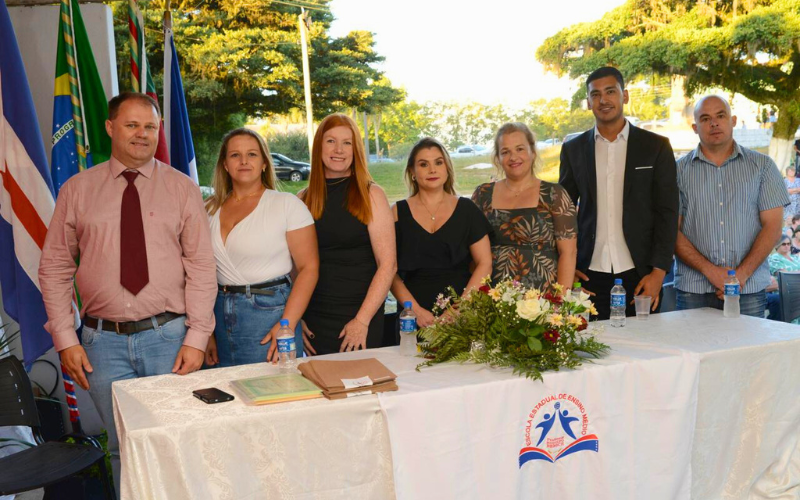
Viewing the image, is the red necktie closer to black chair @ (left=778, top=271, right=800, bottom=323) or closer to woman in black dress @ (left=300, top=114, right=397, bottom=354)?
woman in black dress @ (left=300, top=114, right=397, bottom=354)

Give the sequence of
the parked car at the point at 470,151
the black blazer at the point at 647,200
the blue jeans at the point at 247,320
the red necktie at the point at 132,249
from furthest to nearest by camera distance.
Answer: the parked car at the point at 470,151, the black blazer at the point at 647,200, the blue jeans at the point at 247,320, the red necktie at the point at 132,249

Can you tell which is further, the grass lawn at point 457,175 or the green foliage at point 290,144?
the green foliage at point 290,144

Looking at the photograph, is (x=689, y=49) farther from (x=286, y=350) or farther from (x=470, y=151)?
(x=286, y=350)

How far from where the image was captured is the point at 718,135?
3346 mm

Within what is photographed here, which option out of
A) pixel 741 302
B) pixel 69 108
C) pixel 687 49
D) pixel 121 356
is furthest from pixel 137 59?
pixel 687 49

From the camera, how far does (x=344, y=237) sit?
291 cm

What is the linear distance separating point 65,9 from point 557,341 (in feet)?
9.77

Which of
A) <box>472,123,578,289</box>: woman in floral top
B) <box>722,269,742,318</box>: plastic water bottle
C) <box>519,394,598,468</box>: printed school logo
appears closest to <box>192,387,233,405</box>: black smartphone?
<box>519,394,598,468</box>: printed school logo

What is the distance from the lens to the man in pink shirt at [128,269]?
2.37m

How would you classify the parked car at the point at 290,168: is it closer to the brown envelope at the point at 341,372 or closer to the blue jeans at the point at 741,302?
the blue jeans at the point at 741,302

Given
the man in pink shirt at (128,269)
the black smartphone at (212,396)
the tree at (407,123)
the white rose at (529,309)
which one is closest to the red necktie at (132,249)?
the man in pink shirt at (128,269)

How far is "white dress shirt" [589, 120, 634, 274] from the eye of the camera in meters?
3.43

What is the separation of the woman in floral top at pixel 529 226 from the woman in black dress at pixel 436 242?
0.15 meters

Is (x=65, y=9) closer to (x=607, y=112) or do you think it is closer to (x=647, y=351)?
(x=607, y=112)
